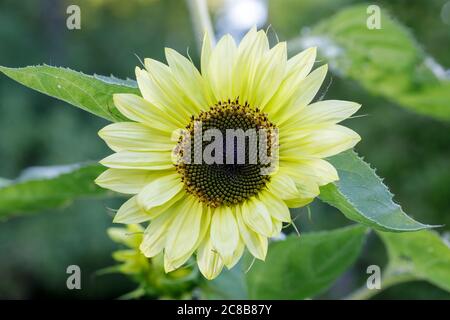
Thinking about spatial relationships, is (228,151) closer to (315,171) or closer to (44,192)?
(315,171)

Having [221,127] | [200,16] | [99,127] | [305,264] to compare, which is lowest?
[305,264]

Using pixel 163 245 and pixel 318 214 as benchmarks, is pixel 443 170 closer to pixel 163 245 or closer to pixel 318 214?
pixel 318 214

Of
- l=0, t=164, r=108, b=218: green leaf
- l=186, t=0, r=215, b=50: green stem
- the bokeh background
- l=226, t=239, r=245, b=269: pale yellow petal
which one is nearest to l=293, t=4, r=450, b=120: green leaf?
l=186, t=0, r=215, b=50: green stem

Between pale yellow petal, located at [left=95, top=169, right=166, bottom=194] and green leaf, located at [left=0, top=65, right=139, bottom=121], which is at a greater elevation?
green leaf, located at [left=0, top=65, right=139, bottom=121]

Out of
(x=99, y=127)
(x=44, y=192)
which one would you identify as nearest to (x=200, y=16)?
(x=44, y=192)

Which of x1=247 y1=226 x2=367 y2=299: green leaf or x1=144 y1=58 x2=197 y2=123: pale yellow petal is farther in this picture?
x1=247 y1=226 x2=367 y2=299: green leaf

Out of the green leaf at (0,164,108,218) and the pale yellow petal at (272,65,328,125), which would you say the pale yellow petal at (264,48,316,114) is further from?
the green leaf at (0,164,108,218)
